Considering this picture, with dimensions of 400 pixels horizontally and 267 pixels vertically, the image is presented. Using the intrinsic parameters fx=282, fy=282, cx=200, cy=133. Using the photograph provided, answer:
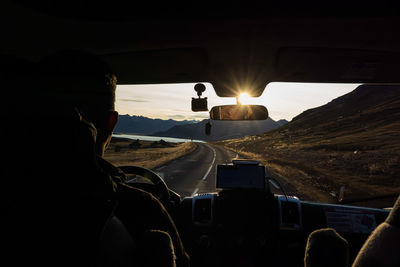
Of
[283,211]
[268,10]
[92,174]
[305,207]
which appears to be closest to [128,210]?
[92,174]

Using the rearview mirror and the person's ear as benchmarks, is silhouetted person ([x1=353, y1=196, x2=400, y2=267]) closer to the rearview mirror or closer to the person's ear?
the person's ear

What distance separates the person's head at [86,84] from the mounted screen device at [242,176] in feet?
8.41

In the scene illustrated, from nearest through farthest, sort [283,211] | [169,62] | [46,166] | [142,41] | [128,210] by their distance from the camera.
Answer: [46,166]
[128,210]
[142,41]
[283,211]
[169,62]

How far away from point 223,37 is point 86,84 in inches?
86.1

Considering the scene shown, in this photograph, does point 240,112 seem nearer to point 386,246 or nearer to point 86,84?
point 86,84

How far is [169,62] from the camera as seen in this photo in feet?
14.1

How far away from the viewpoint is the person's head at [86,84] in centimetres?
128

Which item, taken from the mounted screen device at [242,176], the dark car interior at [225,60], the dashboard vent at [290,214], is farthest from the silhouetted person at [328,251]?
the dashboard vent at [290,214]

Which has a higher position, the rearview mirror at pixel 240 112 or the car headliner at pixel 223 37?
the car headliner at pixel 223 37

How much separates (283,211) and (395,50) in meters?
2.53

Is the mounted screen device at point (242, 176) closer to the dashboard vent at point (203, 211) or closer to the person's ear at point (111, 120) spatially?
the dashboard vent at point (203, 211)

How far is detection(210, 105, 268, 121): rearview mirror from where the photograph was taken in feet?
14.4

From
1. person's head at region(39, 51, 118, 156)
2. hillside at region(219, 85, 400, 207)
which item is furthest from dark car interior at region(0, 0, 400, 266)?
hillside at region(219, 85, 400, 207)

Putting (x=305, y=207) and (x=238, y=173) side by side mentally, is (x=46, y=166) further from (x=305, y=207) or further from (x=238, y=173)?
(x=305, y=207)
